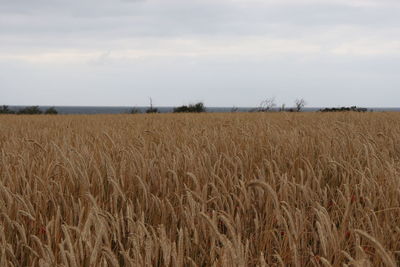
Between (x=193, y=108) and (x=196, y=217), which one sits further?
(x=193, y=108)

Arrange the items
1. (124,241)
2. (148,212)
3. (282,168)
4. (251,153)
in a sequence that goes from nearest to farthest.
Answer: (124,241), (148,212), (282,168), (251,153)

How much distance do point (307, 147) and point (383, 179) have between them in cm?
95

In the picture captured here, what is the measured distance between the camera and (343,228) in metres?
1.61

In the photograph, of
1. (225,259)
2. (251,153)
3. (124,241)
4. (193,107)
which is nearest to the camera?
(225,259)

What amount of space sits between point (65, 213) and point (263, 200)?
Result: 0.87 meters

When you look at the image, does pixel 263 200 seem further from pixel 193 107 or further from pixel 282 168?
pixel 193 107

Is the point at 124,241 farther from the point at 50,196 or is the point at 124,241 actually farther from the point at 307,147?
the point at 307,147

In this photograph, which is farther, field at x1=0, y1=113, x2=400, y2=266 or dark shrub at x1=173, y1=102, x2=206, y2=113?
dark shrub at x1=173, y1=102, x2=206, y2=113

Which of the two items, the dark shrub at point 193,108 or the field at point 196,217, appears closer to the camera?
the field at point 196,217

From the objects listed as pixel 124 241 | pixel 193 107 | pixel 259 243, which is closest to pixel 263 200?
pixel 259 243

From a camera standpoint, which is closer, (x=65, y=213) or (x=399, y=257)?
(x=399, y=257)

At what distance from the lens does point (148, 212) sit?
1988 mm

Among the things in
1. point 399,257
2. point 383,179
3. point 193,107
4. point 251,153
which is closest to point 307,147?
point 251,153

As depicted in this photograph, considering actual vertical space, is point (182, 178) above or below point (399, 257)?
above
